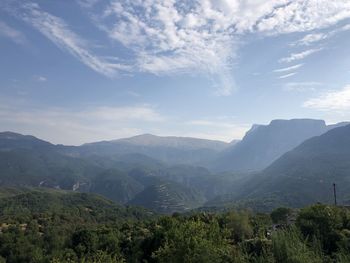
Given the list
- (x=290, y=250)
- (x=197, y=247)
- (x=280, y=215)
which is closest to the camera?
(x=290, y=250)

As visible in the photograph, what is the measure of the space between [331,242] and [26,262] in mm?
72830

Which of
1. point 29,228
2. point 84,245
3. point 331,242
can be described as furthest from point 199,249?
point 29,228

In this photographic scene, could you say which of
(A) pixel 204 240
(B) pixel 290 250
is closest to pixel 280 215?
(A) pixel 204 240

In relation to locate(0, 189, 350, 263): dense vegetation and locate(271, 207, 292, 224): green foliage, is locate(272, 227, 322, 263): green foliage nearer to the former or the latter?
locate(0, 189, 350, 263): dense vegetation

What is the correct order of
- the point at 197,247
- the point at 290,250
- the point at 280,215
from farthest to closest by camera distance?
the point at 280,215 < the point at 197,247 < the point at 290,250

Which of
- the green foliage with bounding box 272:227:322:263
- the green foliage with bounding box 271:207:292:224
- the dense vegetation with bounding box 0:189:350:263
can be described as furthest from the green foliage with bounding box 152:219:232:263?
the green foliage with bounding box 271:207:292:224

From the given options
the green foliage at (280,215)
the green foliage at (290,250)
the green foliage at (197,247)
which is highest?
the green foliage at (290,250)

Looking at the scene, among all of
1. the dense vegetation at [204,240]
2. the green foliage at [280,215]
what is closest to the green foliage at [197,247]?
the dense vegetation at [204,240]

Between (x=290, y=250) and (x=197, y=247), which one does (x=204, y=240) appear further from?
(x=290, y=250)

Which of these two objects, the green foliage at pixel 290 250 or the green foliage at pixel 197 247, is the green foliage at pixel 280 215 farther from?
the green foliage at pixel 290 250

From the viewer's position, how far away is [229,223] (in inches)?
2835

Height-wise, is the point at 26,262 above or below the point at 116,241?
below

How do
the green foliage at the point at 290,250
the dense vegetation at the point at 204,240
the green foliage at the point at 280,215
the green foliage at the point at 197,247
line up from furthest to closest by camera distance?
the green foliage at the point at 280,215
the green foliage at the point at 197,247
the dense vegetation at the point at 204,240
the green foliage at the point at 290,250

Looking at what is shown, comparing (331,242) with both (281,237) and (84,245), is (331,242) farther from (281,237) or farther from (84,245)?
(84,245)
